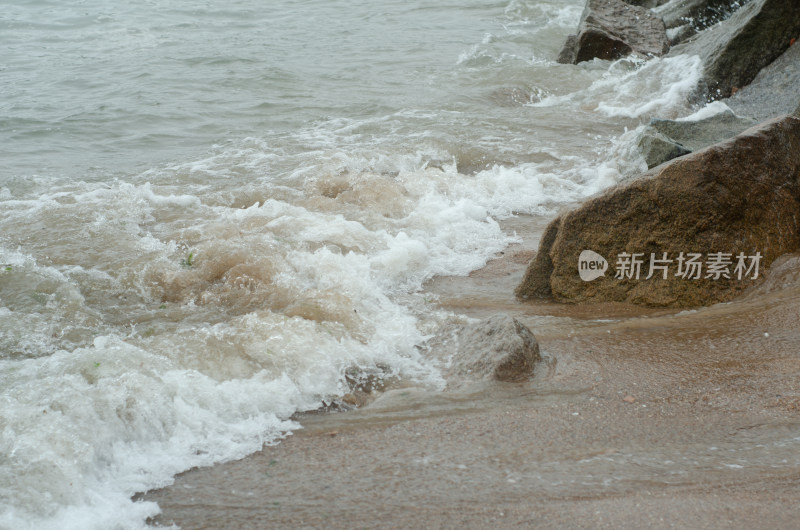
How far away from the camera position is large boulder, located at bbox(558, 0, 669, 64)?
1241 centimetres

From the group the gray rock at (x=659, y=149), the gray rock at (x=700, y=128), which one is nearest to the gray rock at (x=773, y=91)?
the gray rock at (x=700, y=128)

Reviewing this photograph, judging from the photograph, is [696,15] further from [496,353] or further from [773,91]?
[496,353]

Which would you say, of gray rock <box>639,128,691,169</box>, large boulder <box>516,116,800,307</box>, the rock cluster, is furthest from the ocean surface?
large boulder <box>516,116,800,307</box>

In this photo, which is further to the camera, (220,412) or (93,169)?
(93,169)

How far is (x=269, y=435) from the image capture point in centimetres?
346

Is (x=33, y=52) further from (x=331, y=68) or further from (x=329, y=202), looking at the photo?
(x=329, y=202)

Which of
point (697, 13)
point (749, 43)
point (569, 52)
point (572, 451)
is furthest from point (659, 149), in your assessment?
point (697, 13)

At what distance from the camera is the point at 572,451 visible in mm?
3113

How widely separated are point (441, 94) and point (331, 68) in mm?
2632

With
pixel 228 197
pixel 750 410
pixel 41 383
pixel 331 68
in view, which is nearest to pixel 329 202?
pixel 228 197

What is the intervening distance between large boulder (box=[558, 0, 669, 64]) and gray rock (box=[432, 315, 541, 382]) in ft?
31.3

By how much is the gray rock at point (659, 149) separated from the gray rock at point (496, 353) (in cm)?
293

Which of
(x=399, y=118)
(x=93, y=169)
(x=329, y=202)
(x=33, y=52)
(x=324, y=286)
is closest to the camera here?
(x=324, y=286)

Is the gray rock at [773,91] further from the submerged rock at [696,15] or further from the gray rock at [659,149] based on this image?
the submerged rock at [696,15]
